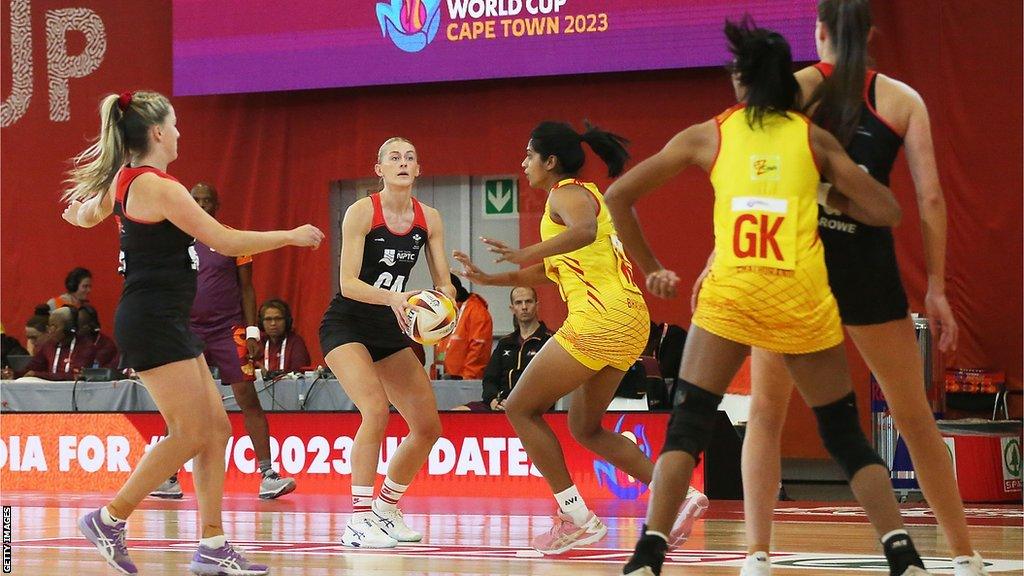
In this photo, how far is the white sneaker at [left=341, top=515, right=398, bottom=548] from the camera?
6.19 m

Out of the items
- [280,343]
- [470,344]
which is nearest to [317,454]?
[470,344]

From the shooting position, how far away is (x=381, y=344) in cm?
650

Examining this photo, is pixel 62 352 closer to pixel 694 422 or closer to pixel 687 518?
pixel 687 518

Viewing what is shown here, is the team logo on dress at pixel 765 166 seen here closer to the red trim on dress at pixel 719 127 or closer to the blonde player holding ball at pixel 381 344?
the red trim on dress at pixel 719 127

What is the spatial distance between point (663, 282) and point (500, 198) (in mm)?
9531

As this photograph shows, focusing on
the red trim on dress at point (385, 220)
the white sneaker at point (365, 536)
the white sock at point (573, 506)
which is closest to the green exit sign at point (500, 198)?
the red trim on dress at point (385, 220)

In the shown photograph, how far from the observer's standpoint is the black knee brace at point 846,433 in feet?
13.3

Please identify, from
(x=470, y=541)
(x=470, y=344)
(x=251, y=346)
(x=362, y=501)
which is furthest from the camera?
(x=470, y=344)

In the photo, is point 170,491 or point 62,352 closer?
point 170,491

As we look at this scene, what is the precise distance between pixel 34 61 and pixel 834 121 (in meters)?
12.8

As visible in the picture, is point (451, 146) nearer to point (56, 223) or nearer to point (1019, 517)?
point (56, 223)

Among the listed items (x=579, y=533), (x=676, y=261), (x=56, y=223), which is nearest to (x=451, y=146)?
(x=676, y=261)

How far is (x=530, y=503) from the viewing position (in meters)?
9.08

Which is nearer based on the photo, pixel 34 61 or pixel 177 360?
pixel 177 360
